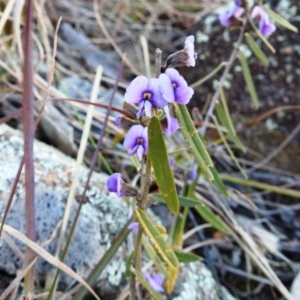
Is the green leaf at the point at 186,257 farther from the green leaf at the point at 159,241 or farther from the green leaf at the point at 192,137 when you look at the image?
the green leaf at the point at 192,137

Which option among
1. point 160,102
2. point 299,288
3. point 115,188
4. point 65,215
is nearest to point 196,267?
point 299,288

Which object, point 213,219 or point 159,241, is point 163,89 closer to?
point 159,241

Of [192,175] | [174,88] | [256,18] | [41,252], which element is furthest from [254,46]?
[41,252]

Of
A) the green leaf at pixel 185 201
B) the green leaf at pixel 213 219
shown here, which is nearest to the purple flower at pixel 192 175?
the green leaf at pixel 213 219

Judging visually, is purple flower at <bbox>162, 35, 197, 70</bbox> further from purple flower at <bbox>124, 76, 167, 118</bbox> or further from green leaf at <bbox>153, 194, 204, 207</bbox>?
green leaf at <bbox>153, 194, 204, 207</bbox>

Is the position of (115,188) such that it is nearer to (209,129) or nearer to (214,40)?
(209,129)
